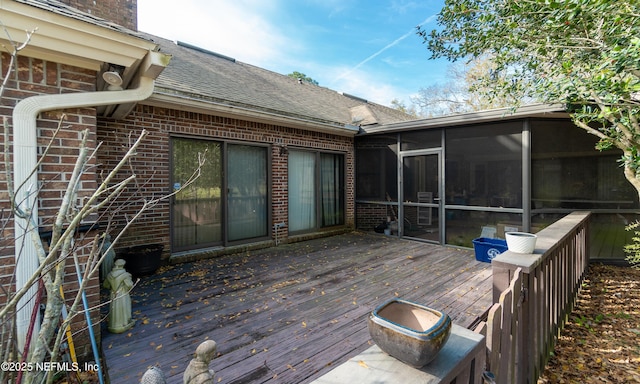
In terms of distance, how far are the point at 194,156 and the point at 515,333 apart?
491 centimetres

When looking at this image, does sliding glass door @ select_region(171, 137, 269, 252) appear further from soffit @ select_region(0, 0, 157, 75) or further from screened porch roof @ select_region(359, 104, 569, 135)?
screened porch roof @ select_region(359, 104, 569, 135)

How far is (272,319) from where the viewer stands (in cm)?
285

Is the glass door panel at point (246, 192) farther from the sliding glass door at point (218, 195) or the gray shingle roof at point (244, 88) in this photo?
the gray shingle roof at point (244, 88)

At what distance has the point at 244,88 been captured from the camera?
246 inches

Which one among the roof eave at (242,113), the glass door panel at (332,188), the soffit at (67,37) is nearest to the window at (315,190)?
the glass door panel at (332,188)

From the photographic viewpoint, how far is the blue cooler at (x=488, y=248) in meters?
4.59

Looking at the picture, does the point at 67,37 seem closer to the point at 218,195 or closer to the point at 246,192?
the point at 218,195

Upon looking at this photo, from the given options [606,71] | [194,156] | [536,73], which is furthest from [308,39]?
[606,71]

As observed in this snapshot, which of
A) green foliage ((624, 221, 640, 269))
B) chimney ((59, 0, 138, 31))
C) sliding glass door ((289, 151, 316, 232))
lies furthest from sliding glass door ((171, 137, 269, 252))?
green foliage ((624, 221, 640, 269))

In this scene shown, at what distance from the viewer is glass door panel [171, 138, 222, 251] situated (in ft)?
15.7

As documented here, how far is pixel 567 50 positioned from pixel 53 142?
5459 millimetres

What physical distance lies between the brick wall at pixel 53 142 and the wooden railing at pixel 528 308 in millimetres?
2805

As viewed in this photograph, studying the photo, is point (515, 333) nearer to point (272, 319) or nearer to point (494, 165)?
point (272, 319)

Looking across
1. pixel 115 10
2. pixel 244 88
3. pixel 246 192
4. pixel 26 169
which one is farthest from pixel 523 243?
pixel 115 10
